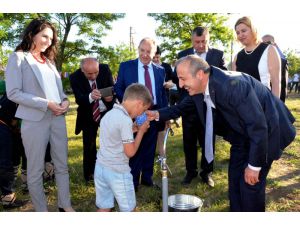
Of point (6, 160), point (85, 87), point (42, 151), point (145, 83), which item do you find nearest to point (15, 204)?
point (6, 160)

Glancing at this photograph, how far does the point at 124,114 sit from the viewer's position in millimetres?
2979

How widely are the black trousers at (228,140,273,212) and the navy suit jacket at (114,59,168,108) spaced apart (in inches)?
67.4

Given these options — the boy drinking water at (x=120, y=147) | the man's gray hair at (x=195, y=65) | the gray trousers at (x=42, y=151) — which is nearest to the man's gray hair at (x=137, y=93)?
the boy drinking water at (x=120, y=147)

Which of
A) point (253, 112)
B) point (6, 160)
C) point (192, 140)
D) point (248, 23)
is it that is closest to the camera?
point (253, 112)

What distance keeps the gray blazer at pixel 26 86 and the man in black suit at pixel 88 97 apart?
4.10ft

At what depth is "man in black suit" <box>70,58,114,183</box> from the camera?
180 inches

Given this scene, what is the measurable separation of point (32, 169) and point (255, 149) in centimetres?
224

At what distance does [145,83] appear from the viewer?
4441mm

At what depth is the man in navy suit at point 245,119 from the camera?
254 cm

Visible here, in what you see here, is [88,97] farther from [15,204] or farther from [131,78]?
[15,204]

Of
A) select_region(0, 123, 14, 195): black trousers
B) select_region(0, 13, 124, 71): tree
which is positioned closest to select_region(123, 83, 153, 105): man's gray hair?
select_region(0, 123, 14, 195): black trousers

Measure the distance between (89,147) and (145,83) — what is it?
132cm
